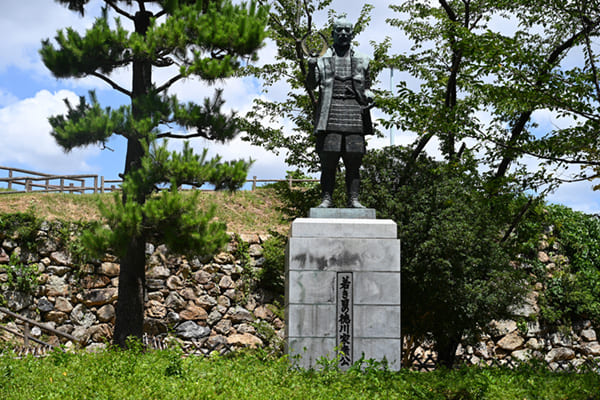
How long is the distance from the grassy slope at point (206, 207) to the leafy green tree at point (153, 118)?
3992 millimetres

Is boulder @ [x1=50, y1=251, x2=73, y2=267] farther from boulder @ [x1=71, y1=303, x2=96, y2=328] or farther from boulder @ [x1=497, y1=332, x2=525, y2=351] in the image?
boulder @ [x1=497, y1=332, x2=525, y2=351]

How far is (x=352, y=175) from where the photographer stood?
7.45 meters

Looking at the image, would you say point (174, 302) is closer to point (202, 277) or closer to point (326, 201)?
point (202, 277)

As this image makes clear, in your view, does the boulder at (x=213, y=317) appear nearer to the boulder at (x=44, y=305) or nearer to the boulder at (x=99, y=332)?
the boulder at (x=99, y=332)

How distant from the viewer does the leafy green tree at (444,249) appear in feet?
35.0

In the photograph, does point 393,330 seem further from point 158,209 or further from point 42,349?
point 42,349

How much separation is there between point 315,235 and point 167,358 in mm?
1965

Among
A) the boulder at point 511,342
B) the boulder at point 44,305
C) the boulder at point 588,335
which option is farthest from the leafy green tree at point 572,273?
the boulder at point 44,305

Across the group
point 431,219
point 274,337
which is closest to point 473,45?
point 431,219

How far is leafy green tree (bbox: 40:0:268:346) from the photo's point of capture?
973cm

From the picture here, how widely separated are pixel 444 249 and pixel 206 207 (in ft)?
27.6

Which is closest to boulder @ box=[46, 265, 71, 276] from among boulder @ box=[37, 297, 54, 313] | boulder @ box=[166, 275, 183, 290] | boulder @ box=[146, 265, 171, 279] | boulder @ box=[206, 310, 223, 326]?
boulder @ box=[37, 297, 54, 313]

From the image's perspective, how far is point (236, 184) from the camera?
10234 mm

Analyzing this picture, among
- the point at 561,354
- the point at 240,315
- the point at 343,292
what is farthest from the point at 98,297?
the point at 561,354
